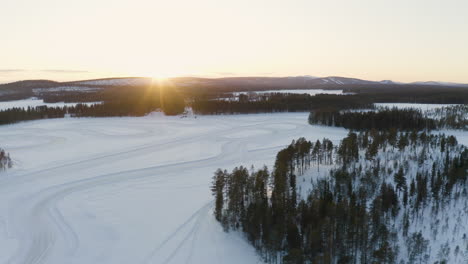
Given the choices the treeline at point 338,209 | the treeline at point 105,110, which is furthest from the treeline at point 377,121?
the treeline at point 105,110

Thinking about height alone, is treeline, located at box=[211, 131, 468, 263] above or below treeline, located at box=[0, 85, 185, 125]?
below

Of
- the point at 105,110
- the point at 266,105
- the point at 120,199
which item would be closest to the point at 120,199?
the point at 120,199

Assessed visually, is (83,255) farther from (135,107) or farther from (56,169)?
(135,107)

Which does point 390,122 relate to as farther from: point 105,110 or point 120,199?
point 105,110

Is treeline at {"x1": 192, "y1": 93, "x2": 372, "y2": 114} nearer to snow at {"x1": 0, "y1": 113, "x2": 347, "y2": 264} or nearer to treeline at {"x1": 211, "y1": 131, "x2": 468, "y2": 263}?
snow at {"x1": 0, "y1": 113, "x2": 347, "y2": 264}

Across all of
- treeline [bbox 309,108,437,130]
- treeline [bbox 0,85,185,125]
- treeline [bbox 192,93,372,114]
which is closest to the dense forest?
treeline [bbox 309,108,437,130]

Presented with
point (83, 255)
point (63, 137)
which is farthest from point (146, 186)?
point (63, 137)

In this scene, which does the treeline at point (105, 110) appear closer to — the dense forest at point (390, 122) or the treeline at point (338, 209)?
the dense forest at point (390, 122)
